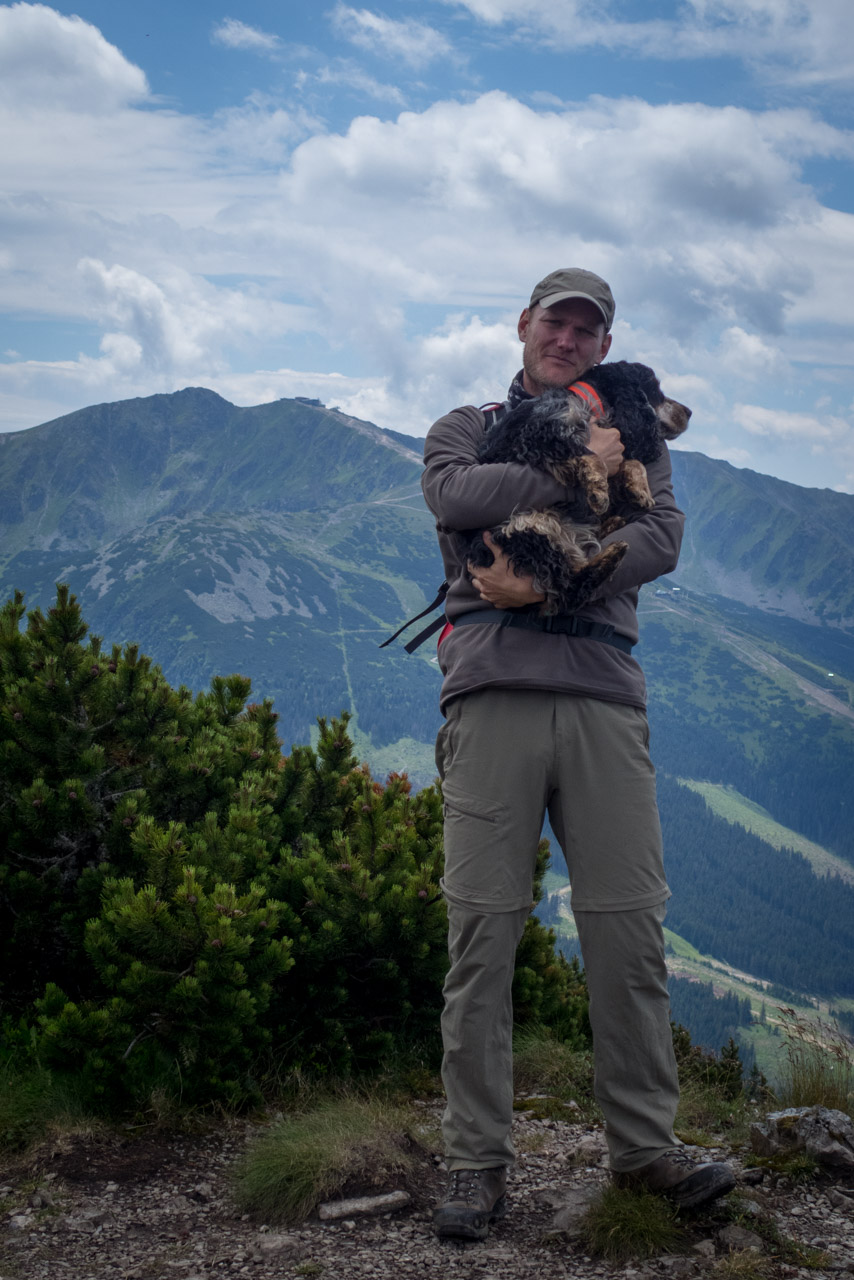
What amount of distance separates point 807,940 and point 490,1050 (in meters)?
180

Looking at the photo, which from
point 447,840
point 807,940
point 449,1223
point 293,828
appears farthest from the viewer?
point 807,940

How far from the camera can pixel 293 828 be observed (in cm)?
581

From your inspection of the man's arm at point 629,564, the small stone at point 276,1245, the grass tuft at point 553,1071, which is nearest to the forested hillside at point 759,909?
the grass tuft at point 553,1071

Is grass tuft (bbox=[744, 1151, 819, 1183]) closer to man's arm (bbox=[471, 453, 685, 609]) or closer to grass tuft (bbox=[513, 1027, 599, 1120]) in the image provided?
grass tuft (bbox=[513, 1027, 599, 1120])

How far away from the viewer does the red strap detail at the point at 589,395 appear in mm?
3639

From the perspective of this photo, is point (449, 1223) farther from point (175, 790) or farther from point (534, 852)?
point (175, 790)

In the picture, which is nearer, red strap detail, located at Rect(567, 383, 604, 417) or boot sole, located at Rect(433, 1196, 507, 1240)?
boot sole, located at Rect(433, 1196, 507, 1240)

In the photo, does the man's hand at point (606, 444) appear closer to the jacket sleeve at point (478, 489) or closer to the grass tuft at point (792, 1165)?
the jacket sleeve at point (478, 489)

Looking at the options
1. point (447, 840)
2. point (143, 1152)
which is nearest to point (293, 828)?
point (143, 1152)

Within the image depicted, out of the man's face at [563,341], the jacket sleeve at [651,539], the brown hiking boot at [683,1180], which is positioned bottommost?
the brown hiking boot at [683,1180]

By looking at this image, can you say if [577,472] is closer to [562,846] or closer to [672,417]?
[672,417]

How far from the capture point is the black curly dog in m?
3.37

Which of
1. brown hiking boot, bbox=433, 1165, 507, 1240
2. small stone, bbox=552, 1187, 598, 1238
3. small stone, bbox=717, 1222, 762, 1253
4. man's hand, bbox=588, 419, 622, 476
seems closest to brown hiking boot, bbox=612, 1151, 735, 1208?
small stone, bbox=717, 1222, 762, 1253

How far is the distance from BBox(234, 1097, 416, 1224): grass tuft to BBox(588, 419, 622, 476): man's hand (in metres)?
2.85
